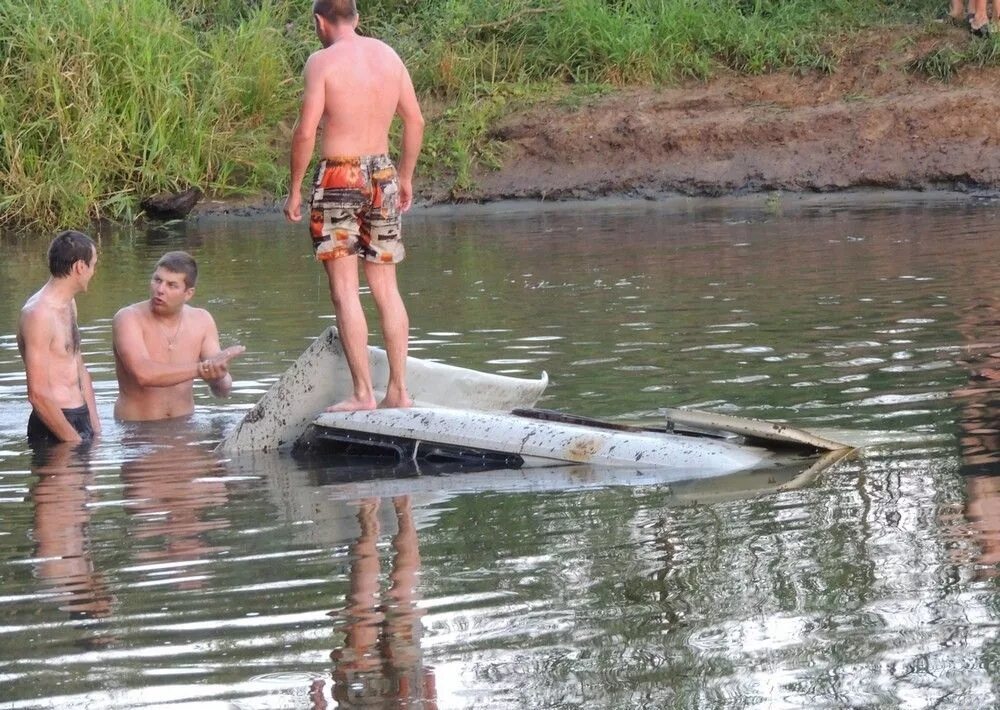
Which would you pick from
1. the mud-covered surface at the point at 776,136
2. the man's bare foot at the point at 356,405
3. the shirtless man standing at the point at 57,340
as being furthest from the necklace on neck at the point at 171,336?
the mud-covered surface at the point at 776,136

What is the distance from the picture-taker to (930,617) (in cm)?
421

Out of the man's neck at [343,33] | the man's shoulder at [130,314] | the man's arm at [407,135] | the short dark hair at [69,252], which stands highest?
the man's neck at [343,33]

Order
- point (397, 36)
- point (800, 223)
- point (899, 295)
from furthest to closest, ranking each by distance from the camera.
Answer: point (397, 36) → point (800, 223) → point (899, 295)

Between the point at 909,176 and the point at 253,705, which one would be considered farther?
the point at 909,176

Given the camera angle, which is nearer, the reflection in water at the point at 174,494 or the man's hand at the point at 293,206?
the reflection in water at the point at 174,494

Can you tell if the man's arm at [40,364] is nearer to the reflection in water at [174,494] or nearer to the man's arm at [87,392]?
the man's arm at [87,392]

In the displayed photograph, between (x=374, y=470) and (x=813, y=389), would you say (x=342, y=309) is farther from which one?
(x=813, y=389)

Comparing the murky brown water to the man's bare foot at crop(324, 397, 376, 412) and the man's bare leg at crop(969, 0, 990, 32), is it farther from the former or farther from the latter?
the man's bare leg at crop(969, 0, 990, 32)

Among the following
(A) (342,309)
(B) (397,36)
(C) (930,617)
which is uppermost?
(B) (397,36)

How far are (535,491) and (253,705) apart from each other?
233cm

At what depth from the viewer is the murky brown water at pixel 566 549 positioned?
3934mm

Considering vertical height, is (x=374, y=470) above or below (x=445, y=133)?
below

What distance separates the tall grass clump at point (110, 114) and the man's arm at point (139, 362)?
960 centimetres

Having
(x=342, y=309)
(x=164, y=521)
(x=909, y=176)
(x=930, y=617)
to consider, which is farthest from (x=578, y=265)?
(x=930, y=617)
